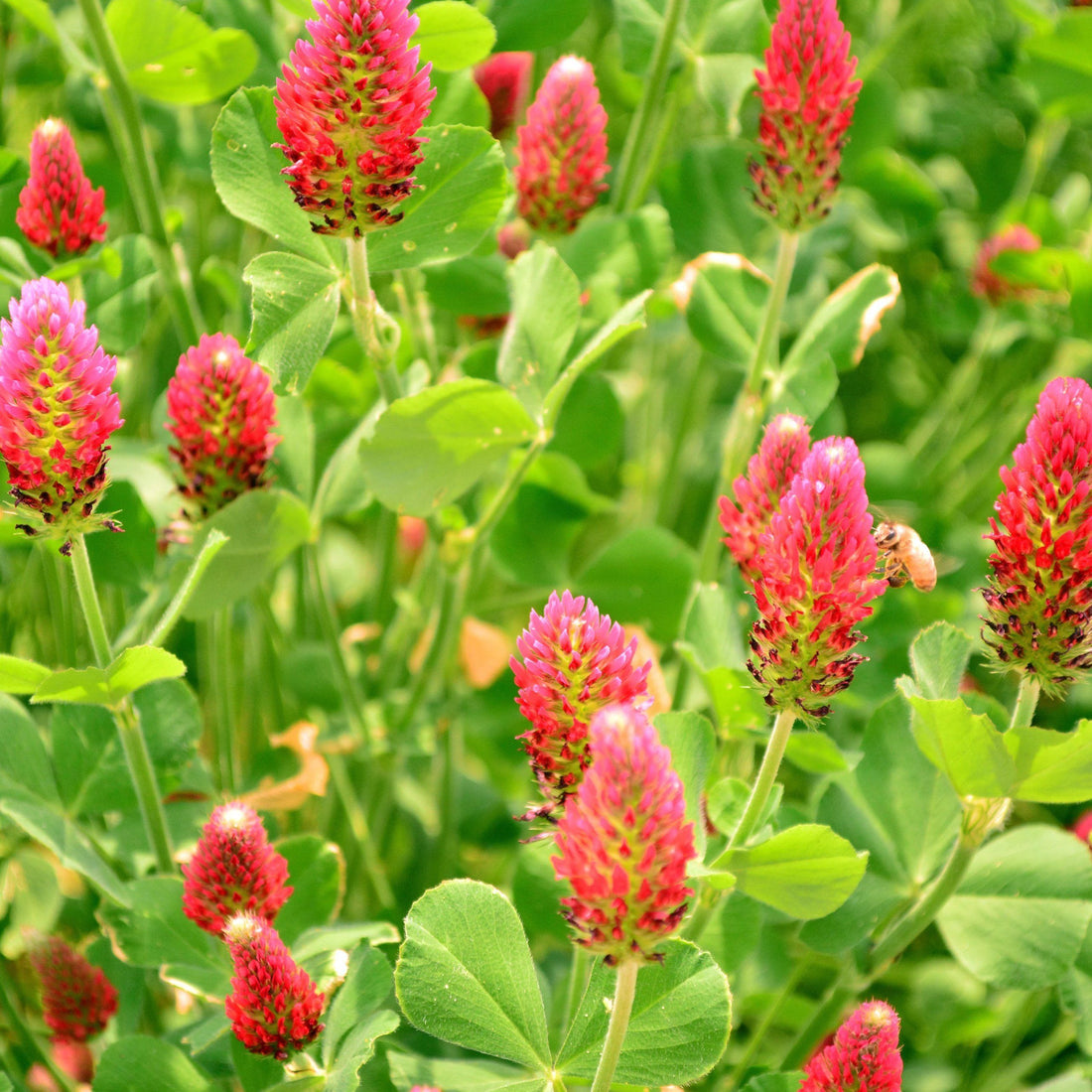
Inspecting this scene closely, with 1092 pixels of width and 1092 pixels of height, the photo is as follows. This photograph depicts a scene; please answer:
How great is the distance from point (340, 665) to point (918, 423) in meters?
1.03

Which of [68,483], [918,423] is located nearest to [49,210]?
[68,483]

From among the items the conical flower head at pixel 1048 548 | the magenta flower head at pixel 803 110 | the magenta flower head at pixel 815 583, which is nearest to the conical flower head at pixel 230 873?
the magenta flower head at pixel 815 583

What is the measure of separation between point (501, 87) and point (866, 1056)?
96 cm

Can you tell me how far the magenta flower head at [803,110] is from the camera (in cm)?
96

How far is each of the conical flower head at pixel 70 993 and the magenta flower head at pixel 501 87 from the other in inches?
32.9

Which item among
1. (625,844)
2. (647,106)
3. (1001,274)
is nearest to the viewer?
(625,844)

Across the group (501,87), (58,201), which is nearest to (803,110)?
(501,87)

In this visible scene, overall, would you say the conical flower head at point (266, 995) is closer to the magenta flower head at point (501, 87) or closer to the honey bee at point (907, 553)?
the honey bee at point (907, 553)

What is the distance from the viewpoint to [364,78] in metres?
0.79

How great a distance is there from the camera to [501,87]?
4.38ft

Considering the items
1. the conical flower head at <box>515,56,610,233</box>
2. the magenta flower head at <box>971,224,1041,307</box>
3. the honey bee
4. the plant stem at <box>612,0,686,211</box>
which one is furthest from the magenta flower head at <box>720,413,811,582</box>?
the magenta flower head at <box>971,224,1041,307</box>

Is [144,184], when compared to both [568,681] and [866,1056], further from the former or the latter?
[866,1056]

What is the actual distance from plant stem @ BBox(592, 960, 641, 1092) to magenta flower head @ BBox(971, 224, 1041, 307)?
3.62ft

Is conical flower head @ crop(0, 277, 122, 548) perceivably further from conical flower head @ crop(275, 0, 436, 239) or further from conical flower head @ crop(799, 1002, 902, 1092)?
conical flower head @ crop(799, 1002, 902, 1092)
